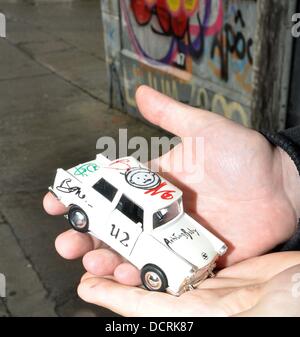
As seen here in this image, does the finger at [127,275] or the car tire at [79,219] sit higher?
the car tire at [79,219]

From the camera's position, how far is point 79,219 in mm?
2537

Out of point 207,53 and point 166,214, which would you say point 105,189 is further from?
point 207,53

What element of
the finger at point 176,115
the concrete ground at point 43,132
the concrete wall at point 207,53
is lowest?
the concrete ground at point 43,132

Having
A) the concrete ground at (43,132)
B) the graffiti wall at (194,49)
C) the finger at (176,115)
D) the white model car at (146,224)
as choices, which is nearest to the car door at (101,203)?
the white model car at (146,224)

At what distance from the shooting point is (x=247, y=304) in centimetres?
199

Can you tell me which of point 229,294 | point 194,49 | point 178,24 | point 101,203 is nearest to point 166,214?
point 101,203

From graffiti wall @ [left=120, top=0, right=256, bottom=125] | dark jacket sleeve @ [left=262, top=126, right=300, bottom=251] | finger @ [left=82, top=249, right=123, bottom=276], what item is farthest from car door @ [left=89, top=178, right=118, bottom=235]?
graffiti wall @ [left=120, top=0, right=256, bottom=125]

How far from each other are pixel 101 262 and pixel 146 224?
0.88 ft

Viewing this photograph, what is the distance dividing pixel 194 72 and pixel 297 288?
3.88m

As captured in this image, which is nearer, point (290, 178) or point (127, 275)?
point (127, 275)

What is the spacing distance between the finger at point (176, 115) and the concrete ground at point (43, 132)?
1572 mm

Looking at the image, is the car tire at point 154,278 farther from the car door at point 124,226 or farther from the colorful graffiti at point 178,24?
the colorful graffiti at point 178,24

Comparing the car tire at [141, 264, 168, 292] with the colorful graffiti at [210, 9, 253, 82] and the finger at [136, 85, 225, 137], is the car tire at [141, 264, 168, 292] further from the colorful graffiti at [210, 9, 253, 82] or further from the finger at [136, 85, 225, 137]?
the colorful graffiti at [210, 9, 253, 82]

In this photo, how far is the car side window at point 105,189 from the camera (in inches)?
98.6
